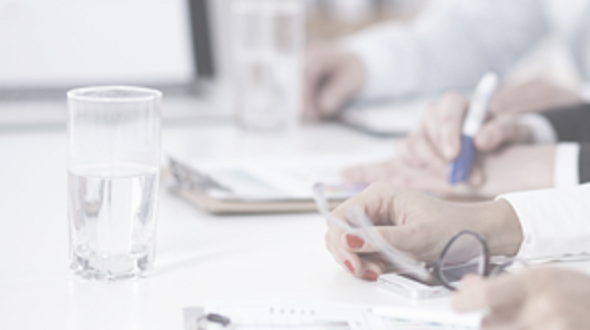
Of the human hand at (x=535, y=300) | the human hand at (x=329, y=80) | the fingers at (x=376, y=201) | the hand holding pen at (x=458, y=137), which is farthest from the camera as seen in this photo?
the human hand at (x=329, y=80)

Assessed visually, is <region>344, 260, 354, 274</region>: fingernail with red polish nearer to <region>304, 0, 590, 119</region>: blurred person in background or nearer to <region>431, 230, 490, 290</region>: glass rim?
<region>431, 230, 490, 290</region>: glass rim

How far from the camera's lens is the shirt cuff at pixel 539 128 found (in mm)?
1046

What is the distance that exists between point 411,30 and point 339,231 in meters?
1.09

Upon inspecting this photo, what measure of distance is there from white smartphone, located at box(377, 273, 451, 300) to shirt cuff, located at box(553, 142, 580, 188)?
33 cm

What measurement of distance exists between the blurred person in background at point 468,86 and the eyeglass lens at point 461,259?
33 centimetres

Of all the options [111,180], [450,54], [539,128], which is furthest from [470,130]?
[450,54]

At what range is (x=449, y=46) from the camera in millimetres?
1635

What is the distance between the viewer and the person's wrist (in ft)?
2.10

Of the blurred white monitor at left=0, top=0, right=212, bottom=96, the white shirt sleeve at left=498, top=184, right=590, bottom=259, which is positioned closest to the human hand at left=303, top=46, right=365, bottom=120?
the blurred white monitor at left=0, top=0, right=212, bottom=96

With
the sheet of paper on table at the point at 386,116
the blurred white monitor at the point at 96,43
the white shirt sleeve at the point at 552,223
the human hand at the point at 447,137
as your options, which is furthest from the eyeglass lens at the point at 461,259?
the blurred white monitor at the point at 96,43

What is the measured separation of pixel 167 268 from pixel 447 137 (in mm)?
416

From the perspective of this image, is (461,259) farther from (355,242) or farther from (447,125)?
(447,125)

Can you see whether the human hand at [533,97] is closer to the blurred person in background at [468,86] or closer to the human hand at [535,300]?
the blurred person in background at [468,86]

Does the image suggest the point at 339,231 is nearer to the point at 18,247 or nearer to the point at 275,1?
the point at 18,247
